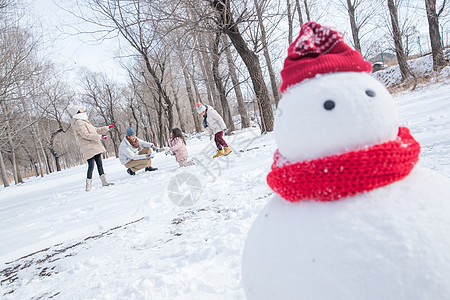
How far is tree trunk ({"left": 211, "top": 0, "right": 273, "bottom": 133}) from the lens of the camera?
19.7 feet

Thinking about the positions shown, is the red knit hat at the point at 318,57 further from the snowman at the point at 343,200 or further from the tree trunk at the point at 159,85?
the tree trunk at the point at 159,85

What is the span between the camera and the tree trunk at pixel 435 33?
10.0m

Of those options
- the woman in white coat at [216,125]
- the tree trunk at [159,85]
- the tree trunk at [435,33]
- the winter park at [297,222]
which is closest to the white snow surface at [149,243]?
the winter park at [297,222]

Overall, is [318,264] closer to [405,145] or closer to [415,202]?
[415,202]

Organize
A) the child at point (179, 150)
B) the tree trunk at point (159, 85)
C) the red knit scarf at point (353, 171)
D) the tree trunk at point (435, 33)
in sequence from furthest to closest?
the tree trunk at point (159, 85)
the tree trunk at point (435, 33)
the child at point (179, 150)
the red knit scarf at point (353, 171)

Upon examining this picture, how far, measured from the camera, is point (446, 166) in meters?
2.08

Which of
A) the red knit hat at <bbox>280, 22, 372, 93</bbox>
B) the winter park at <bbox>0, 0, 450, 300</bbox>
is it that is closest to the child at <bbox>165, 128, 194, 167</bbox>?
the winter park at <bbox>0, 0, 450, 300</bbox>

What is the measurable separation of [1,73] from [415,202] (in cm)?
972

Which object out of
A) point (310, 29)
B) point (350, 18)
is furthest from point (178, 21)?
point (350, 18)

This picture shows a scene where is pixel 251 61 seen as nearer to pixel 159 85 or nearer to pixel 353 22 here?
pixel 159 85

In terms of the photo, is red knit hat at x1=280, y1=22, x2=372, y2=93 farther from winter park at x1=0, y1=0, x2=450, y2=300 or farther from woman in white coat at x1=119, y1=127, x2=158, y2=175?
woman in white coat at x1=119, y1=127, x2=158, y2=175

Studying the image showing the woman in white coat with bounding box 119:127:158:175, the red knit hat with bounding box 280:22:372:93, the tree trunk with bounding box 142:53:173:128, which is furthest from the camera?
the tree trunk with bounding box 142:53:173:128

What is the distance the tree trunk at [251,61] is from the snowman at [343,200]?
225 inches

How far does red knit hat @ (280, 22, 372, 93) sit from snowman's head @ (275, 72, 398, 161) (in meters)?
0.03
